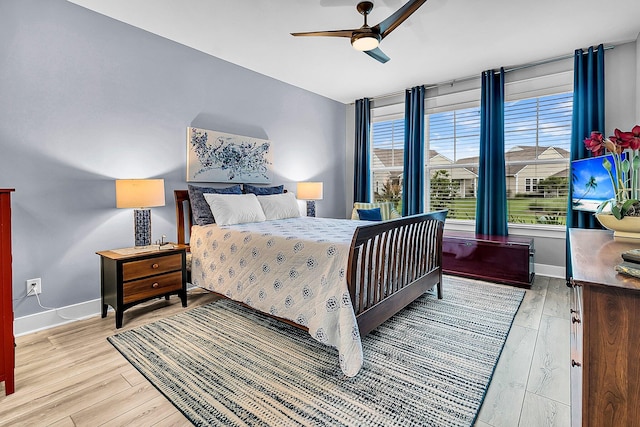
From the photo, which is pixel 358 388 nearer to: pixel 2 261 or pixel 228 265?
pixel 228 265

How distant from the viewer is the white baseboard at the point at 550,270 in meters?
3.87

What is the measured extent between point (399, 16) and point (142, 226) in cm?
271

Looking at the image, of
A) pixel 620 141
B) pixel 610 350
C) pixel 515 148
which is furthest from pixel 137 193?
pixel 515 148

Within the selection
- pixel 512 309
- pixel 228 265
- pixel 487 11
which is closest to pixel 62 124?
pixel 228 265

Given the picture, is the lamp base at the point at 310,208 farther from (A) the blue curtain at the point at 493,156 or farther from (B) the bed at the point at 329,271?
(A) the blue curtain at the point at 493,156

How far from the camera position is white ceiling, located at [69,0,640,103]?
2.68m

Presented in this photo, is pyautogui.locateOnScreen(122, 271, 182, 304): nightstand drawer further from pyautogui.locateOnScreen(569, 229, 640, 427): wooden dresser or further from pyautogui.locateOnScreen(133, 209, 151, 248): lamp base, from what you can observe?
pyautogui.locateOnScreen(569, 229, 640, 427): wooden dresser

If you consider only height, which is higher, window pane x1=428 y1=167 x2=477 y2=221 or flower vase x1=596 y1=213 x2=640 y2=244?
window pane x1=428 y1=167 x2=477 y2=221

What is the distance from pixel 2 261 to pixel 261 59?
308 centimetres

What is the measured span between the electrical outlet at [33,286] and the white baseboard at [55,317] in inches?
6.8

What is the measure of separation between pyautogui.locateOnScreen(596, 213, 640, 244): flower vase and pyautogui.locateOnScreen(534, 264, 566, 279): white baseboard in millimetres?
2593

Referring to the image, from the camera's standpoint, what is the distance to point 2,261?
65.9 inches

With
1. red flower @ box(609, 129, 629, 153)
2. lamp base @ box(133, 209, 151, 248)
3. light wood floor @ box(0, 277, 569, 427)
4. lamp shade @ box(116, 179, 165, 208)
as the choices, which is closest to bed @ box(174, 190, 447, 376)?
lamp base @ box(133, 209, 151, 248)

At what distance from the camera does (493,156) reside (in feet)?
13.7
